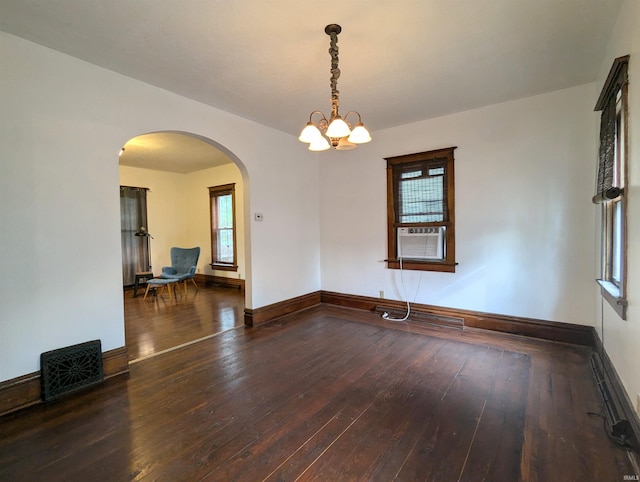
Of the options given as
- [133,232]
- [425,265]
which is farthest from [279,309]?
[133,232]

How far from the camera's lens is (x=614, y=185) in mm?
2334

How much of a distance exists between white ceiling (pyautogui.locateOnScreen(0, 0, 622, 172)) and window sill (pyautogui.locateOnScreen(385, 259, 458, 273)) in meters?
2.09

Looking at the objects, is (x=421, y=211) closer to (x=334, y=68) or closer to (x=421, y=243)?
(x=421, y=243)

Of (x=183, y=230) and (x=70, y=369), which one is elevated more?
(x=183, y=230)

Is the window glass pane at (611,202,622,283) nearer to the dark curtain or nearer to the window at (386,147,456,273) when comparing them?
the window at (386,147,456,273)

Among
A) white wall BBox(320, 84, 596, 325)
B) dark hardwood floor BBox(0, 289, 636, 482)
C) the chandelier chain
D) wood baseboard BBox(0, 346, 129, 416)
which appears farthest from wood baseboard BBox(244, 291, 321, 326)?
the chandelier chain

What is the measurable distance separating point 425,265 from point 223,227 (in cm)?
488

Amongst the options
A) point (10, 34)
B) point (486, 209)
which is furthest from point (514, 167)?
A: point (10, 34)

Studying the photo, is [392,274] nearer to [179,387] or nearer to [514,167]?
[514,167]

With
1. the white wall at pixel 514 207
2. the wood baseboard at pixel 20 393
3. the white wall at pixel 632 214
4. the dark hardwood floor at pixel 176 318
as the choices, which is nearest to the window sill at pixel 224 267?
the dark hardwood floor at pixel 176 318

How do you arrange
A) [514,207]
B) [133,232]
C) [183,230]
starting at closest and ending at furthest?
[514,207] → [133,232] → [183,230]

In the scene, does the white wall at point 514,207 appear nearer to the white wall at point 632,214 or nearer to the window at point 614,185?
the window at point 614,185

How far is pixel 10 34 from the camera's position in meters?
2.25

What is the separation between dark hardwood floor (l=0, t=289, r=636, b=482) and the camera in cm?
164
